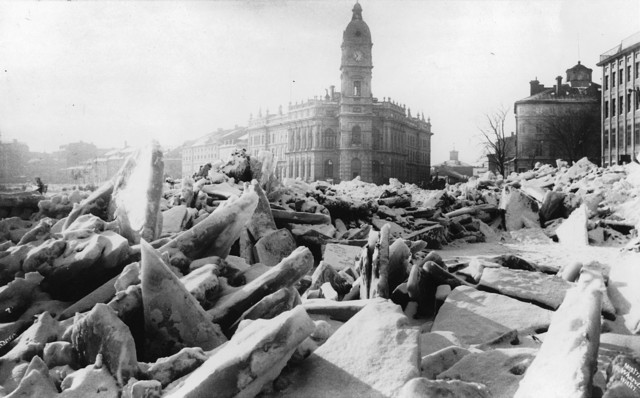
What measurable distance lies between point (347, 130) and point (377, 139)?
321cm

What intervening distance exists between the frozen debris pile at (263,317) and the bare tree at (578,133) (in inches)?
1510

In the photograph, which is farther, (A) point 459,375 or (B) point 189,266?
(B) point 189,266

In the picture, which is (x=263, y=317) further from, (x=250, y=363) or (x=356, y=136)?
(x=356, y=136)

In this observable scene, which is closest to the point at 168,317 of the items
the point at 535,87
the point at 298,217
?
the point at 298,217

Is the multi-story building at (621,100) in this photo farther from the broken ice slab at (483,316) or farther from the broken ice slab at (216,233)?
the broken ice slab at (216,233)

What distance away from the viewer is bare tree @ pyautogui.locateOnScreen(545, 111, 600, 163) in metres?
38.4

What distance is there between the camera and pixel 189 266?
3.56 meters

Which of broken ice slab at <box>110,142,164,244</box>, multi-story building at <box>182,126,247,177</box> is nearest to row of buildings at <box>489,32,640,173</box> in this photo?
multi-story building at <box>182,126,247,177</box>

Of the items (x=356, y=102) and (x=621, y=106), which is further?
(x=356, y=102)

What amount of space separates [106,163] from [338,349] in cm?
4346

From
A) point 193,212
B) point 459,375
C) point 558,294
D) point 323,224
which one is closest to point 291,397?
point 459,375

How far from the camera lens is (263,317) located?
9.27 feet

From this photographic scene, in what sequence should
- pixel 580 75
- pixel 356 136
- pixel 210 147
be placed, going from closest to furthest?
1. pixel 580 75
2. pixel 356 136
3. pixel 210 147

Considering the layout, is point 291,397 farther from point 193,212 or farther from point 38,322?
point 193,212
